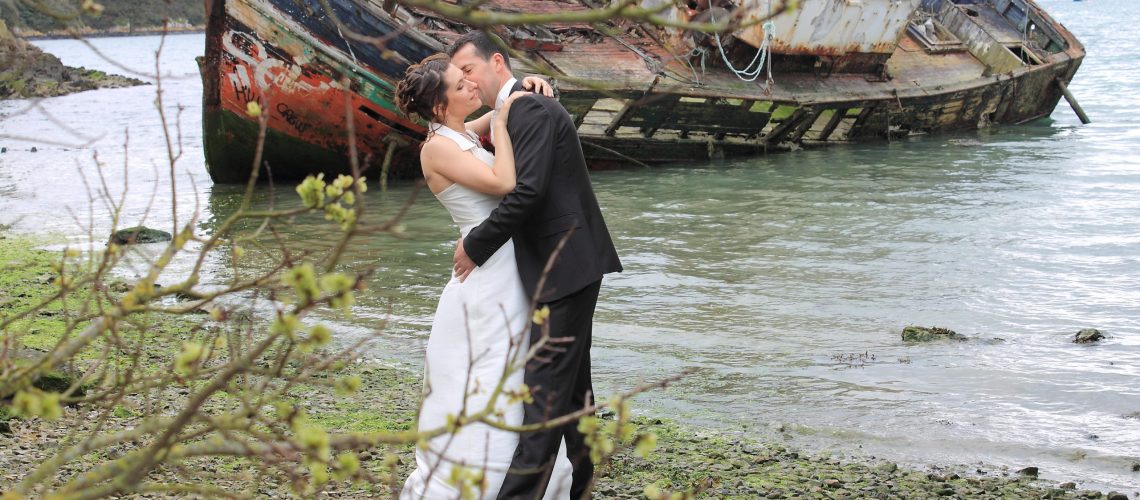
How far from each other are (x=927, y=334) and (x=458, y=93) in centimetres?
563

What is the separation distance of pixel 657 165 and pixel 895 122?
5385 millimetres

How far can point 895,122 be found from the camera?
2158 centimetres

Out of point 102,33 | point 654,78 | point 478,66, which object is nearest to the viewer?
point 478,66

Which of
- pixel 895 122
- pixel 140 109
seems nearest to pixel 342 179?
pixel 895 122

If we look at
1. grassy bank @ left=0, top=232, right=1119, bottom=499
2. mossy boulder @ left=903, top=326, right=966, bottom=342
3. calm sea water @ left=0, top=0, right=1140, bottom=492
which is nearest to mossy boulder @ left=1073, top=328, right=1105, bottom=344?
calm sea water @ left=0, top=0, right=1140, bottom=492

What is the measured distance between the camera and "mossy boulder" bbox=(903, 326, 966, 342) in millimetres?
8469

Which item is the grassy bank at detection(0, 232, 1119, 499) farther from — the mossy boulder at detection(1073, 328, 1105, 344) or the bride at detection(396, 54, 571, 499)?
the mossy boulder at detection(1073, 328, 1105, 344)

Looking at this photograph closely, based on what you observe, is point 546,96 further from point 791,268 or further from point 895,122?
point 895,122

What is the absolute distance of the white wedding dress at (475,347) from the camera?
12.9ft

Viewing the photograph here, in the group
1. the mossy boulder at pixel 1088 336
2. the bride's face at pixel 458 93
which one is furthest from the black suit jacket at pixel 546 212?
the mossy boulder at pixel 1088 336

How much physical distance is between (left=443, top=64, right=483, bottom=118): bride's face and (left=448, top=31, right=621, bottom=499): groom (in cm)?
14

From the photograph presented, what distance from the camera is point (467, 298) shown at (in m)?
4.04

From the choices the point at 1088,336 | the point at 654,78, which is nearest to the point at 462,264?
the point at 1088,336

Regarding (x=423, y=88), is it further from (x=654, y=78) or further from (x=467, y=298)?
(x=654, y=78)
